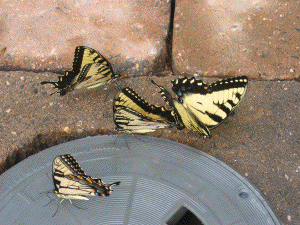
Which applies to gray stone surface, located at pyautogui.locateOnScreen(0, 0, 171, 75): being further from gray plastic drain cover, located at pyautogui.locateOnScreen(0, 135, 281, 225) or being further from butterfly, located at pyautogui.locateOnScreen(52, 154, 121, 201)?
butterfly, located at pyautogui.locateOnScreen(52, 154, 121, 201)

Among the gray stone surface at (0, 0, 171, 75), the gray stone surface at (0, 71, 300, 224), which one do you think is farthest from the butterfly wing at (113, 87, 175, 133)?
the gray stone surface at (0, 0, 171, 75)

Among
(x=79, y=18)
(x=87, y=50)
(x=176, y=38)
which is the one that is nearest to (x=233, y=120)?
(x=176, y=38)

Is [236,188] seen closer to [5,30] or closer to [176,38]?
[176,38]

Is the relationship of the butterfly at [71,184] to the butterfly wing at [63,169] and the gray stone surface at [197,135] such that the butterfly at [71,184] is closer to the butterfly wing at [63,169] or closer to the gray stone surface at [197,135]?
the butterfly wing at [63,169]

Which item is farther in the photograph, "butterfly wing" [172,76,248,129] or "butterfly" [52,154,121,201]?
"butterfly wing" [172,76,248,129]

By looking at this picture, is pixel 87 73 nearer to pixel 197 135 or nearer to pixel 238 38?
pixel 197 135

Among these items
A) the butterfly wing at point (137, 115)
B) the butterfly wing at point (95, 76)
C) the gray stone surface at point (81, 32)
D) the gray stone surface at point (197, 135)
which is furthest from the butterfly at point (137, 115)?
the gray stone surface at point (81, 32)

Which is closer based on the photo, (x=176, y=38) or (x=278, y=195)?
(x=278, y=195)
